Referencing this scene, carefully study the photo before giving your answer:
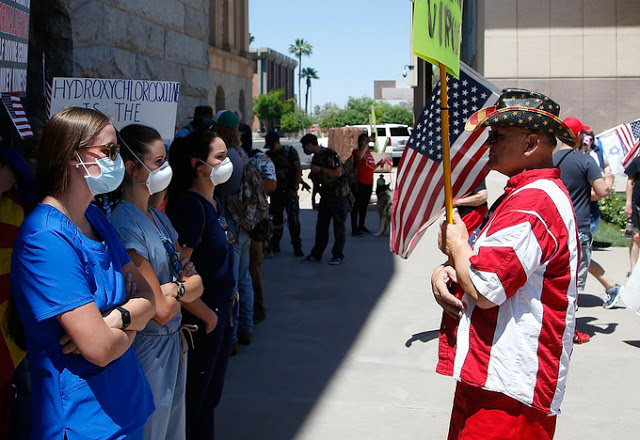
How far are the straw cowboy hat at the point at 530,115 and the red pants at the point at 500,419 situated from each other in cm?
107

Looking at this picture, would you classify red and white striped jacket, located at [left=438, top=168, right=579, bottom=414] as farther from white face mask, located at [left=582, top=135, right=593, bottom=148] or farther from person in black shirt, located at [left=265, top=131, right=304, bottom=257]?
person in black shirt, located at [left=265, top=131, right=304, bottom=257]

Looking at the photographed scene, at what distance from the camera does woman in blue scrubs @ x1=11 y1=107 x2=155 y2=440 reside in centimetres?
221

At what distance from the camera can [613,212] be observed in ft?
48.2

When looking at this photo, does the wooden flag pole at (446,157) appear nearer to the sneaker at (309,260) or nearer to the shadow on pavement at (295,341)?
the shadow on pavement at (295,341)

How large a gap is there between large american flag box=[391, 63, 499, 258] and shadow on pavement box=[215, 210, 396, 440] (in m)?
1.43

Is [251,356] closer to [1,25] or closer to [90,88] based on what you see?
[90,88]

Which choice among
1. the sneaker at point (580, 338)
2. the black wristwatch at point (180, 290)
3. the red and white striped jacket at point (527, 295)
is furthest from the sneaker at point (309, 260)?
the red and white striped jacket at point (527, 295)

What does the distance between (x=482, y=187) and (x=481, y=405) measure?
12.9 ft

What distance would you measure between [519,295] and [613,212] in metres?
13.0

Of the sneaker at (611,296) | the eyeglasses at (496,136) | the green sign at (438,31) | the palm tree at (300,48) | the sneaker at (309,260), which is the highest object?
the palm tree at (300,48)

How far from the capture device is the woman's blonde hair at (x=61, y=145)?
7.82 feet

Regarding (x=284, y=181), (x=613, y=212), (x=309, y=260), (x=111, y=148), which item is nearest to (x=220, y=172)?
(x=111, y=148)

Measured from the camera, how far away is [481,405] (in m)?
2.85

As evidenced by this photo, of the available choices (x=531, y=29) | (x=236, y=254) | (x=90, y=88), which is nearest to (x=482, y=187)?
(x=236, y=254)
